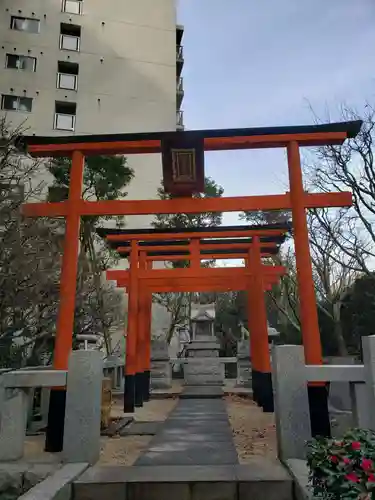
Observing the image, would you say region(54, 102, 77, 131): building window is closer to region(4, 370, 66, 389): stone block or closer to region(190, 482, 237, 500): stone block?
region(4, 370, 66, 389): stone block

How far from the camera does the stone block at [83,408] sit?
465cm

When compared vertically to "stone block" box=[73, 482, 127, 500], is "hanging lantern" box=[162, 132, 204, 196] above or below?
above

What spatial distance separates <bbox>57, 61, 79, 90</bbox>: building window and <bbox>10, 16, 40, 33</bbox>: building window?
Answer: 2352 mm

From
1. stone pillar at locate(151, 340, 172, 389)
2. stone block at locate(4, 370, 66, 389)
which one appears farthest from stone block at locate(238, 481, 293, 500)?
stone pillar at locate(151, 340, 172, 389)

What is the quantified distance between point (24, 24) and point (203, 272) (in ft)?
66.0

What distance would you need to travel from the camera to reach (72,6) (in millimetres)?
23562

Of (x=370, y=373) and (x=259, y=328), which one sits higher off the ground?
(x=259, y=328)

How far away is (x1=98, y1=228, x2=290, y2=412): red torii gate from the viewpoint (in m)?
9.94

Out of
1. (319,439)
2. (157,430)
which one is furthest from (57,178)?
(319,439)

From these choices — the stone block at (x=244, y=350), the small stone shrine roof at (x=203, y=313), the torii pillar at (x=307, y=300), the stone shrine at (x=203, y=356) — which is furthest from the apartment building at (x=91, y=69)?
the torii pillar at (x=307, y=300)

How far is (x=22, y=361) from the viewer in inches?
422

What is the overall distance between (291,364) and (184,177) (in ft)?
10.9

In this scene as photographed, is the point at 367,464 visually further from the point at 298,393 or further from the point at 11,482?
the point at 11,482

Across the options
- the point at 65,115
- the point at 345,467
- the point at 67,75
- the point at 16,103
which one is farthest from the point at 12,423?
the point at 67,75
